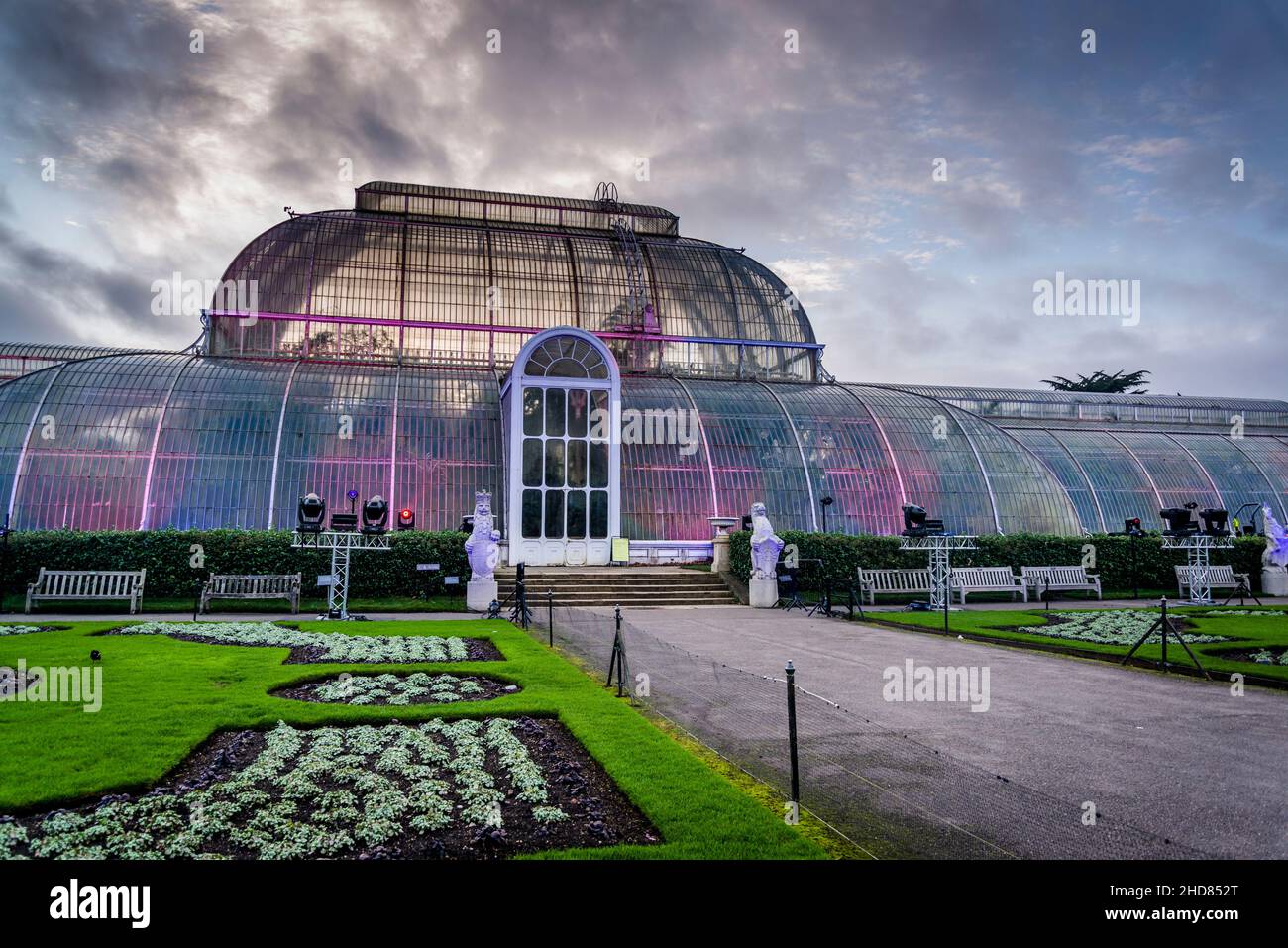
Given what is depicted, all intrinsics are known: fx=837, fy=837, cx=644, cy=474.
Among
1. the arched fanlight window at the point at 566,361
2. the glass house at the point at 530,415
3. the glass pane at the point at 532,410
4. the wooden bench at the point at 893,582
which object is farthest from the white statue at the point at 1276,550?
the glass pane at the point at 532,410

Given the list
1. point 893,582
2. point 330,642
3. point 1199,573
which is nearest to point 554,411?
point 893,582

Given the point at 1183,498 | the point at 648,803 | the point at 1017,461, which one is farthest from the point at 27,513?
the point at 1183,498

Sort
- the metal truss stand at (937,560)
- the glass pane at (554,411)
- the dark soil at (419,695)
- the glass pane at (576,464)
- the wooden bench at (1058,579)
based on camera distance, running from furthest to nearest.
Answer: the glass pane at (554,411)
the glass pane at (576,464)
the wooden bench at (1058,579)
the metal truss stand at (937,560)
the dark soil at (419,695)

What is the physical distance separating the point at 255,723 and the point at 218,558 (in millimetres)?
17712

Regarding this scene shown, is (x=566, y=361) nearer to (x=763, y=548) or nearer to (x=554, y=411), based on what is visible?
(x=554, y=411)

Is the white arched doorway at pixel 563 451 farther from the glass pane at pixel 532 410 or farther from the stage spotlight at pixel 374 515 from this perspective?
the stage spotlight at pixel 374 515

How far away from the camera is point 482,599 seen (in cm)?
2483

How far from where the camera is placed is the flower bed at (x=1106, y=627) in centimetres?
1778

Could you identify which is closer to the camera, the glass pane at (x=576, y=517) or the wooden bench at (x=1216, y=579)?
the wooden bench at (x=1216, y=579)

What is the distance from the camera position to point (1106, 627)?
64.1ft

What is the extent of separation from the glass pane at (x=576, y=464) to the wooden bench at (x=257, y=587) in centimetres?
1151

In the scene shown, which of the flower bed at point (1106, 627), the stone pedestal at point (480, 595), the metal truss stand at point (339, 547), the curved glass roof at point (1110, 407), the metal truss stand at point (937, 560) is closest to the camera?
the flower bed at point (1106, 627)
